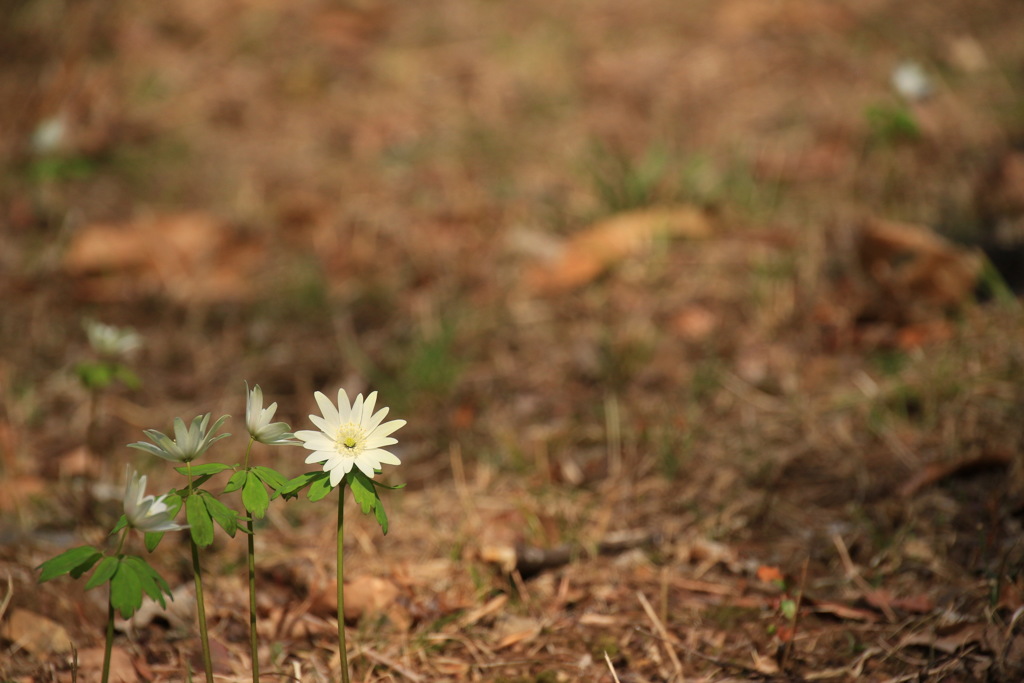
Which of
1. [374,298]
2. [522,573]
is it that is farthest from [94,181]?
[522,573]

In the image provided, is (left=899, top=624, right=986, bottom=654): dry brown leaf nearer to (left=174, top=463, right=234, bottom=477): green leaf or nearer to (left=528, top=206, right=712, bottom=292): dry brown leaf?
(left=174, top=463, right=234, bottom=477): green leaf

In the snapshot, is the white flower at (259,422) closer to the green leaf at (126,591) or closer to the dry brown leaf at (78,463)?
the green leaf at (126,591)

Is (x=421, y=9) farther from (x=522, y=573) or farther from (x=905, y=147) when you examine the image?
(x=522, y=573)

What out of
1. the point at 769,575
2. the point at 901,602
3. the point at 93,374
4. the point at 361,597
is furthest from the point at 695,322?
the point at 93,374

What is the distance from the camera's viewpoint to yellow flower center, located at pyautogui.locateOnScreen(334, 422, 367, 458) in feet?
4.43

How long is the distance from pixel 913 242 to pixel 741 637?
65.6 inches

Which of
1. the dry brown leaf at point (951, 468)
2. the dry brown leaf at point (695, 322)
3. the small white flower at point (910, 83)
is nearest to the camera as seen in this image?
the dry brown leaf at point (951, 468)

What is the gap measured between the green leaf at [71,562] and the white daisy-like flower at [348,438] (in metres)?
0.34

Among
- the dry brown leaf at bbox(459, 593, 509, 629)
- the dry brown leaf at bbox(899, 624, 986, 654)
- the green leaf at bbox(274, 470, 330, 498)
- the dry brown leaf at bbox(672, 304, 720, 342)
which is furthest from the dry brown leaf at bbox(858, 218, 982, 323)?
the green leaf at bbox(274, 470, 330, 498)

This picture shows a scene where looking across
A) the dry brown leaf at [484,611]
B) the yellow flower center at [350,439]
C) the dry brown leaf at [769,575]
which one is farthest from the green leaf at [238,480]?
the dry brown leaf at [769,575]

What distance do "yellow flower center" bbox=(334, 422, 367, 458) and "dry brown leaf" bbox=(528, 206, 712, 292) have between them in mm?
1984

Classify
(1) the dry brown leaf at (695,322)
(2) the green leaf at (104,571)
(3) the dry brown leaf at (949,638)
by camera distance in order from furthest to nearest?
(1) the dry brown leaf at (695,322)
(3) the dry brown leaf at (949,638)
(2) the green leaf at (104,571)

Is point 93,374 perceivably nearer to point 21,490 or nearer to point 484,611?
point 21,490

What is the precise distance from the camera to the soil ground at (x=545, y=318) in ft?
5.87
